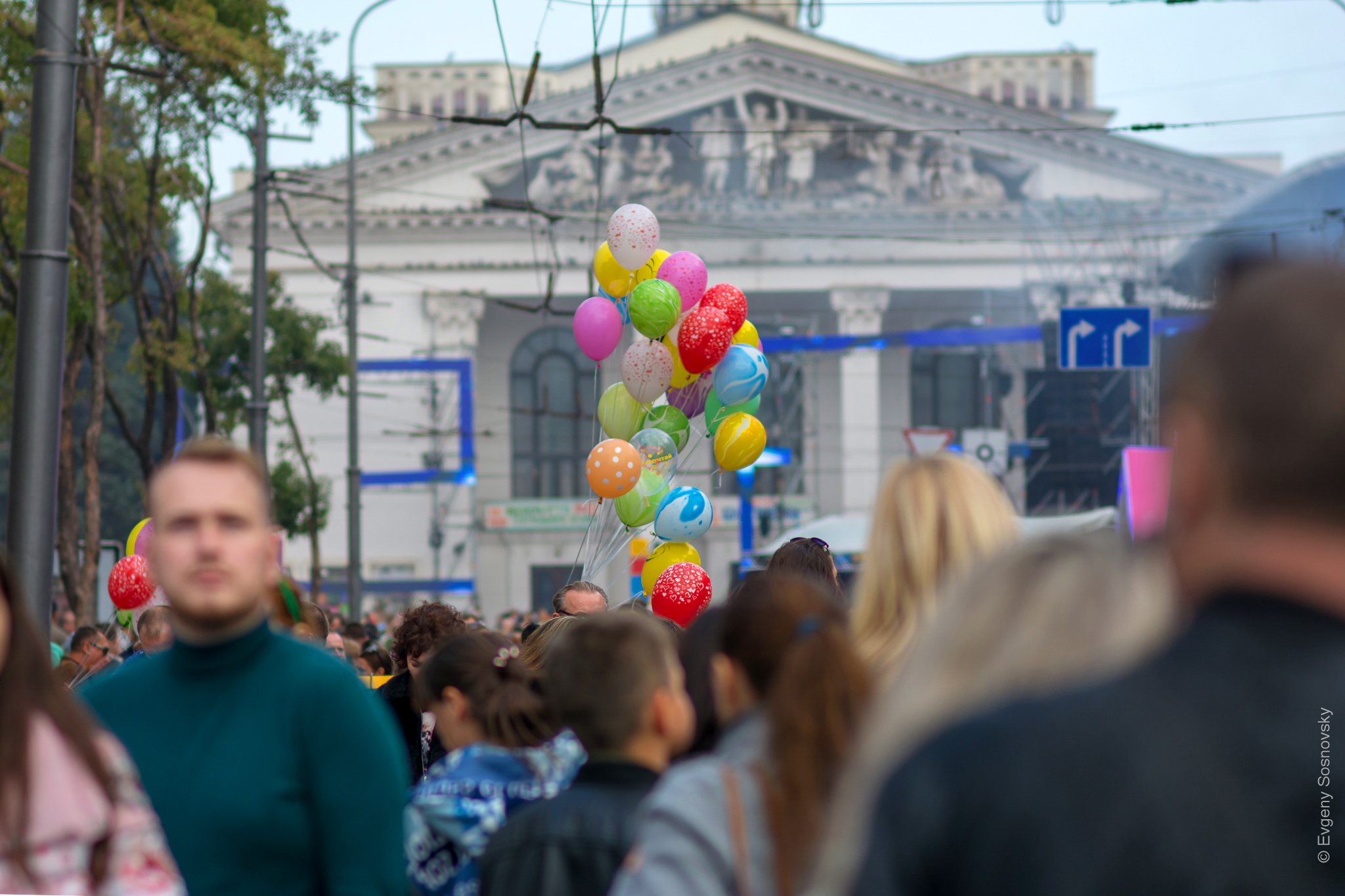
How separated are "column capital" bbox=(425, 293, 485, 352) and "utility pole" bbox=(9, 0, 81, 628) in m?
39.5

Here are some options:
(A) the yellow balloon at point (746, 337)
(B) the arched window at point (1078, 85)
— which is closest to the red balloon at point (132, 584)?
(A) the yellow balloon at point (746, 337)

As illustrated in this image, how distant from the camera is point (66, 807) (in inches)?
85.0

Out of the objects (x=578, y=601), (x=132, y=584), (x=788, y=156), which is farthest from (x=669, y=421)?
(x=788, y=156)

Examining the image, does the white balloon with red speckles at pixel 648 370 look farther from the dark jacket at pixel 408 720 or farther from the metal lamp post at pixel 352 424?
the metal lamp post at pixel 352 424

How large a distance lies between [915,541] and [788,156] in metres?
43.0

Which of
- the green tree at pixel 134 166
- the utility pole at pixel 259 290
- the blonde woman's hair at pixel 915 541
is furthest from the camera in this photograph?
the utility pole at pixel 259 290

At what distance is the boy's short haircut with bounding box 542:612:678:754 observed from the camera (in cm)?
291

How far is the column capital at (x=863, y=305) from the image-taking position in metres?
47.3

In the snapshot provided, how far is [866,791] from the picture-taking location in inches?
60.1

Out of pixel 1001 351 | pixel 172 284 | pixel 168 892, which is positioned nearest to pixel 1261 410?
pixel 168 892

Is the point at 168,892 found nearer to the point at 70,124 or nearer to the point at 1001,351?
the point at 70,124

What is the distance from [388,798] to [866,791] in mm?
1428

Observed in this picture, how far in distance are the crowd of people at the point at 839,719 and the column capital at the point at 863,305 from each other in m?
43.6

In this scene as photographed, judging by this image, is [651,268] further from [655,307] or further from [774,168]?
[774,168]
